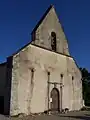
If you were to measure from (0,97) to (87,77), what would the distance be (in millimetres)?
29733

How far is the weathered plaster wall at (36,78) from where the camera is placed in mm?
18375

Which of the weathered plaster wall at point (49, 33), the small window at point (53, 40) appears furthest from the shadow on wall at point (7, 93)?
the small window at point (53, 40)

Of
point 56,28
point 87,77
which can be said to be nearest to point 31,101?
point 56,28

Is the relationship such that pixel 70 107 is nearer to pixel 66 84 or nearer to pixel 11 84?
pixel 66 84

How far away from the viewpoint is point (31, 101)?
1923 cm

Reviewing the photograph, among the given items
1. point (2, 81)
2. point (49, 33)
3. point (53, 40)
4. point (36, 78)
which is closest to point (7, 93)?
point (2, 81)

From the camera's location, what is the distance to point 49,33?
22.8 m

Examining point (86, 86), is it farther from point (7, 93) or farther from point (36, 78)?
point (7, 93)

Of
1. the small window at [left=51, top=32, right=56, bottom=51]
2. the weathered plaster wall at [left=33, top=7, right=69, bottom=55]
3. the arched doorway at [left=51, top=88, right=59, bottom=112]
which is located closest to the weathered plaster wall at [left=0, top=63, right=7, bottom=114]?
the weathered plaster wall at [left=33, top=7, right=69, bottom=55]

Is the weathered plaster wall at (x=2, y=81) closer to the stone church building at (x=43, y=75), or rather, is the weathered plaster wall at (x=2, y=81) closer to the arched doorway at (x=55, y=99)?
the stone church building at (x=43, y=75)

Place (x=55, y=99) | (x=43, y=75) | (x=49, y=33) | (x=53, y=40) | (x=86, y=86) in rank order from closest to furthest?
(x=43, y=75) < (x=55, y=99) < (x=49, y=33) < (x=53, y=40) < (x=86, y=86)

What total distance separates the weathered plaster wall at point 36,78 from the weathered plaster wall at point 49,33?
73 cm

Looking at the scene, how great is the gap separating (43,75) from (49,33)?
4.55 m

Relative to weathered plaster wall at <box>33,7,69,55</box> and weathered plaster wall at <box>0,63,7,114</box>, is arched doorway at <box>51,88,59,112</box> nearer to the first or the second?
weathered plaster wall at <box>33,7,69,55</box>
